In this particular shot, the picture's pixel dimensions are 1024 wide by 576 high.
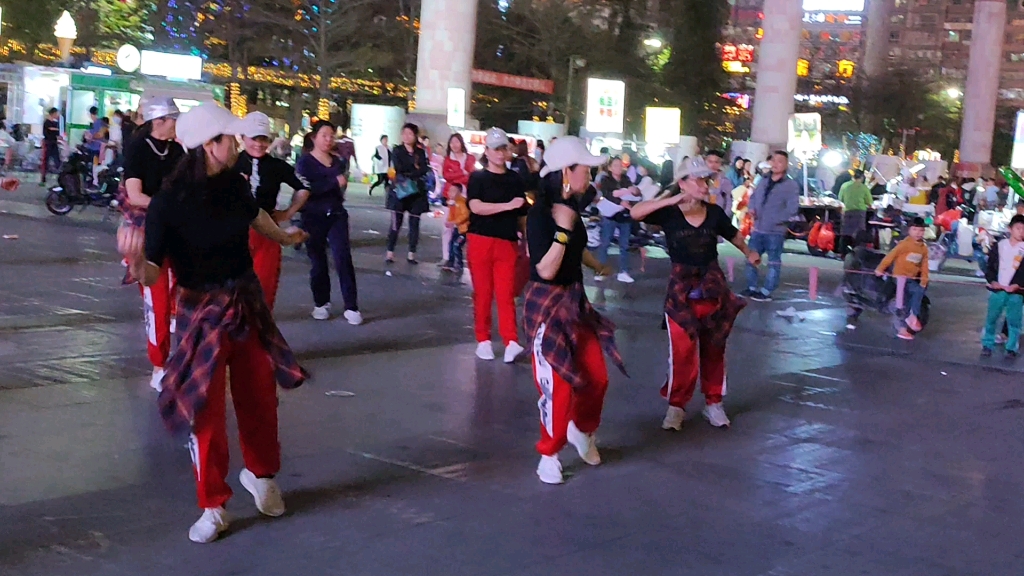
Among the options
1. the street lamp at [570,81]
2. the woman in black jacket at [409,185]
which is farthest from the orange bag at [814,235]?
the street lamp at [570,81]

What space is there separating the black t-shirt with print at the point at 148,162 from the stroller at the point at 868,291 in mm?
8052

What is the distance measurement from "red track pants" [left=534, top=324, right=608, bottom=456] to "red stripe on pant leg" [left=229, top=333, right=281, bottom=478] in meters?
1.47

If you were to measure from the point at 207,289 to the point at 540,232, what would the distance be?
1788 mm

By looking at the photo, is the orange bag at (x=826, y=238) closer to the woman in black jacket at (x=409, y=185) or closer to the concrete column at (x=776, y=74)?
the woman in black jacket at (x=409, y=185)

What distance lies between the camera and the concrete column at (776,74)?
3950 cm

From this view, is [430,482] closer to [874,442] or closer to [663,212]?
[663,212]

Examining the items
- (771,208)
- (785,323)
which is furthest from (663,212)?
(771,208)

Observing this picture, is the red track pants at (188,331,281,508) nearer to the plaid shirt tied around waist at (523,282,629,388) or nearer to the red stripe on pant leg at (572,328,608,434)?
the plaid shirt tied around waist at (523,282,629,388)

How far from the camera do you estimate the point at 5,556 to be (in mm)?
4742

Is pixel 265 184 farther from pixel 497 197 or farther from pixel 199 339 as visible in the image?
pixel 199 339

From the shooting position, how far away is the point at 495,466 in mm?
6473

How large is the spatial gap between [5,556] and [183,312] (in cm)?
117

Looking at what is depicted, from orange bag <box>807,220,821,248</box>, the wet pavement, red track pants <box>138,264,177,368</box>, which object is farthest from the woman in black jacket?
orange bag <box>807,220,821,248</box>

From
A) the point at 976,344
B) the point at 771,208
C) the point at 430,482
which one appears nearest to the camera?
the point at 430,482
